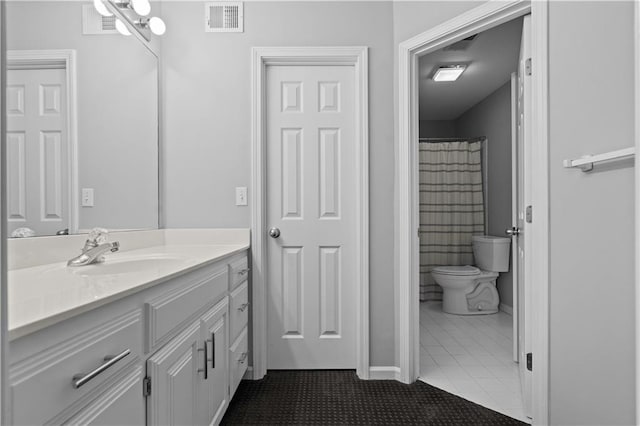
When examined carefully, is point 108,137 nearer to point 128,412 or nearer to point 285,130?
point 285,130

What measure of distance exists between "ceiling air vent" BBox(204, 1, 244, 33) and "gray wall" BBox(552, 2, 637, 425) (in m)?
1.71

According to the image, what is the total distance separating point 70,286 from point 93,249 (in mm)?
555

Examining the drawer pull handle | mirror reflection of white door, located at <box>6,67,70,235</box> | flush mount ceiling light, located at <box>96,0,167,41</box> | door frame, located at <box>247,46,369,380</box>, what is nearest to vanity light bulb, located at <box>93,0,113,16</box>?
flush mount ceiling light, located at <box>96,0,167,41</box>

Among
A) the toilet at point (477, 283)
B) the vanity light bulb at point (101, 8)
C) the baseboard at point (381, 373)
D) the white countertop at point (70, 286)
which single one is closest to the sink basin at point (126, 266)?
the white countertop at point (70, 286)

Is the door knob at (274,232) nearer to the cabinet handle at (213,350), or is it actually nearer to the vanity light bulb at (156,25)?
the cabinet handle at (213,350)

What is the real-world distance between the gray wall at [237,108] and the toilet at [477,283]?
169cm

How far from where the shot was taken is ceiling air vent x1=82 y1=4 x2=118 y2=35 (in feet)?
5.57

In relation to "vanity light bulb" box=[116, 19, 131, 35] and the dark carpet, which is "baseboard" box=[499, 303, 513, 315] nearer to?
the dark carpet

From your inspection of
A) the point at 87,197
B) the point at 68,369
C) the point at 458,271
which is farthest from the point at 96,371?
the point at 458,271

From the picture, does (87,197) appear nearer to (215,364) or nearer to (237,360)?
(215,364)

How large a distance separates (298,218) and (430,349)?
1.43m

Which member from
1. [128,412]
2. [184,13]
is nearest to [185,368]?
[128,412]

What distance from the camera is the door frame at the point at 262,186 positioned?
7.68 feet

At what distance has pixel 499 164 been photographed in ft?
13.5
